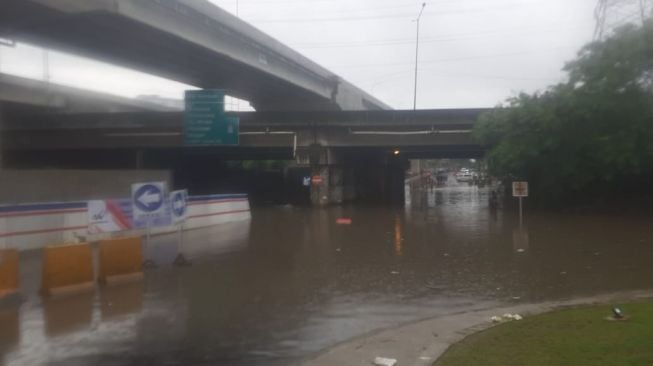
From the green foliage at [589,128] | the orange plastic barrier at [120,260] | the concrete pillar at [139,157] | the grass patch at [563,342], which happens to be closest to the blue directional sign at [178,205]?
the orange plastic barrier at [120,260]

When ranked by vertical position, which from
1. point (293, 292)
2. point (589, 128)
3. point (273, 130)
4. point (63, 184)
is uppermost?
point (273, 130)

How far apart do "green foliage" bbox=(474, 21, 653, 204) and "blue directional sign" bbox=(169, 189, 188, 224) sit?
67.8ft

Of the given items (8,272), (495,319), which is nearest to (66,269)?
(8,272)

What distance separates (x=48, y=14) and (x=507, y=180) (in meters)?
28.0

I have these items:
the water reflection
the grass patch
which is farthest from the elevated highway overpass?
the grass patch

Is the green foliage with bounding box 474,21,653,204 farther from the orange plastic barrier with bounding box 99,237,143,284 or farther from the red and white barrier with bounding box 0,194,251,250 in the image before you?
the orange plastic barrier with bounding box 99,237,143,284

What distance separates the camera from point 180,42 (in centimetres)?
3816

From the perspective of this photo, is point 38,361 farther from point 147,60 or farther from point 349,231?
point 147,60

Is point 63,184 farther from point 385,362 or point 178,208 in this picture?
point 385,362

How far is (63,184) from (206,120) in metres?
13.1

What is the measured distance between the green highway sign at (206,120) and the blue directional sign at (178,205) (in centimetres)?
1607

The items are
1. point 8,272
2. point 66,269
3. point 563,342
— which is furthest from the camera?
point 66,269

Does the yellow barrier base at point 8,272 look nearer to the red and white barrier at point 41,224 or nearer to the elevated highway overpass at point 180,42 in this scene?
the red and white barrier at point 41,224

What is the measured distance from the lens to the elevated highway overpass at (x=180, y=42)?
2973 cm
